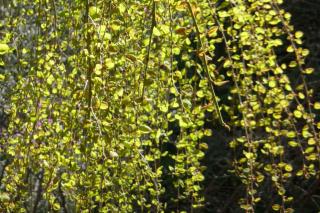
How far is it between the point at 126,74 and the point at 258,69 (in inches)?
24.1

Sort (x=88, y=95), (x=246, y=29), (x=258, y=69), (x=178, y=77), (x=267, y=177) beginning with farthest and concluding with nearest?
1. (x=267, y=177)
2. (x=258, y=69)
3. (x=246, y=29)
4. (x=178, y=77)
5. (x=88, y=95)

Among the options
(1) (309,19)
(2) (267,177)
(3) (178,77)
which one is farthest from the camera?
(1) (309,19)

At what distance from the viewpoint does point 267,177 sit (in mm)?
2975

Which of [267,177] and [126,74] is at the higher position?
[126,74]

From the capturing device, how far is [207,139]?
3.34m

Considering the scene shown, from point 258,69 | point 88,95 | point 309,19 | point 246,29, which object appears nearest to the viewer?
point 88,95

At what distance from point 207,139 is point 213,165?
6.4 inches

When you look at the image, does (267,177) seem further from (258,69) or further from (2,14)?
(2,14)

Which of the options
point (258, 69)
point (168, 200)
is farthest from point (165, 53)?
point (168, 200)

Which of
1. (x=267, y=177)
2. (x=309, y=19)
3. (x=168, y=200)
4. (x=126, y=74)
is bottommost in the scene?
(x=168, y=200)

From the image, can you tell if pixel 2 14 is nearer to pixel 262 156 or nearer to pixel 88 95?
pixel 262 156

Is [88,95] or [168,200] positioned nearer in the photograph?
[88,95]

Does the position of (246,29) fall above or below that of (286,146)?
above

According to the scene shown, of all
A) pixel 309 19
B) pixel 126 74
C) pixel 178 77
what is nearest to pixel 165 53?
pixel 126 74
